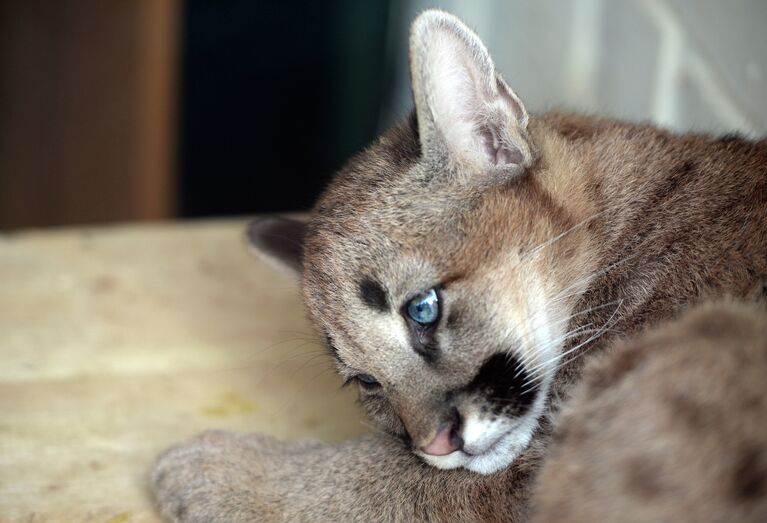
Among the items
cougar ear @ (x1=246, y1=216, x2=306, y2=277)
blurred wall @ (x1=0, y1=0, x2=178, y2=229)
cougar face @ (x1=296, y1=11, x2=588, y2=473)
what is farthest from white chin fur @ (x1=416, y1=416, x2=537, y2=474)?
blurred wall @ (x1=0, y1=0, x2=178, y2=229)

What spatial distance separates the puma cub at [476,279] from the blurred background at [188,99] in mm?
3169

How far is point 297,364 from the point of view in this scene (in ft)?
12.0

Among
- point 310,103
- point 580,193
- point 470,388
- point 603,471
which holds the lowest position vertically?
point 310,103

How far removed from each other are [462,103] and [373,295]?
534 millimetres

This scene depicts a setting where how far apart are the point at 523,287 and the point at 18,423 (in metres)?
1.67

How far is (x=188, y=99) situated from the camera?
21.0 ft

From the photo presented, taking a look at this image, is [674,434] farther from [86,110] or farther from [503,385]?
[86,110]

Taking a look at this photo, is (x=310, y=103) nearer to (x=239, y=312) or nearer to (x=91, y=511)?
(x=239, y=312)

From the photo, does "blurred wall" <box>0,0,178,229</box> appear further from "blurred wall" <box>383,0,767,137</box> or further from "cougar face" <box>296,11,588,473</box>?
"cougar face" <box>296,11,588,473</box>

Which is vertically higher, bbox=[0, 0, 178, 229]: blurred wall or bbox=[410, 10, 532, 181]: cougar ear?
bbox=[410, 10, 532, 181]: cougar ear

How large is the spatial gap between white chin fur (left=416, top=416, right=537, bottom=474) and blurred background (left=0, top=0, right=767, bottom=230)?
358 cm

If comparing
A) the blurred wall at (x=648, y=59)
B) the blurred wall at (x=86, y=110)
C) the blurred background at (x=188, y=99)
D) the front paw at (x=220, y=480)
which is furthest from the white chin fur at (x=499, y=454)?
the blurred wall at (x=86, y=110)

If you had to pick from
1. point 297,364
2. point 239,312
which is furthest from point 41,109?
point 297,364

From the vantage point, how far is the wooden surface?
3098 mm
